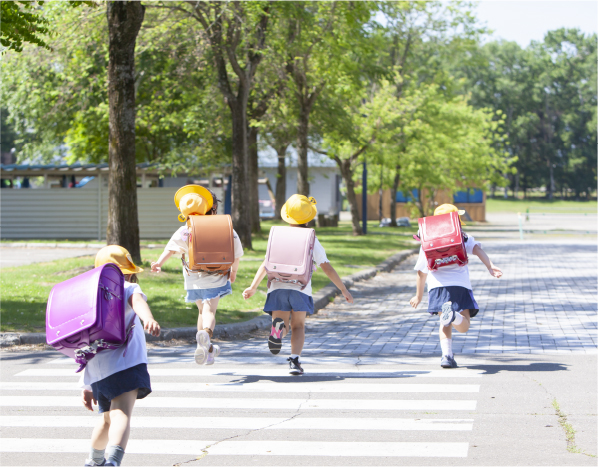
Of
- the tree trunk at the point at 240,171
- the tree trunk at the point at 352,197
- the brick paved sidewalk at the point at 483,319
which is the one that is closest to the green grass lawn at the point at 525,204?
the tree trunk at the point at 352,197

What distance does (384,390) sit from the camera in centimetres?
677

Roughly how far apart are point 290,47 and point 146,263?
9387 mm

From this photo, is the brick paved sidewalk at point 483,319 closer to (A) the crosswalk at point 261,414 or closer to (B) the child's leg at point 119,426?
(A) the crosswalk at point 261,414

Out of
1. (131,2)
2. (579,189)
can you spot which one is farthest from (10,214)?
(579,189)

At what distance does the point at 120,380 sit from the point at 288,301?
3258 millimetres

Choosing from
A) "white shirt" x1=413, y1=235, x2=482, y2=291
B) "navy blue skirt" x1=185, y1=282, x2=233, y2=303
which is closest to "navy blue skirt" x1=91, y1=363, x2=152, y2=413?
"navy blue skirt" x1=185, y1=282, x2=233, y2=303

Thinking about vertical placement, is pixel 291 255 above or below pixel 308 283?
above

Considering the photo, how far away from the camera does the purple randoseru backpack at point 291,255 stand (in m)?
7.05

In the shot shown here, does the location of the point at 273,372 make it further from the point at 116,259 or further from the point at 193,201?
the point at 116,259

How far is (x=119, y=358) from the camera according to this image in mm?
4184

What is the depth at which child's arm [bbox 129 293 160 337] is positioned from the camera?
409 cm

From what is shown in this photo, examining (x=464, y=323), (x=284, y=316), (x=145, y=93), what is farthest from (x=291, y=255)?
(x=145, y=93)

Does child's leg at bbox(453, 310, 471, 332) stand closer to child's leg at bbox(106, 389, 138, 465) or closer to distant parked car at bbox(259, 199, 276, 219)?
child's leg at bbox(106, 389, 138, 465)

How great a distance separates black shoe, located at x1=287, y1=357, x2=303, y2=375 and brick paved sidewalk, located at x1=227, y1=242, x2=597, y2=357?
121cm
